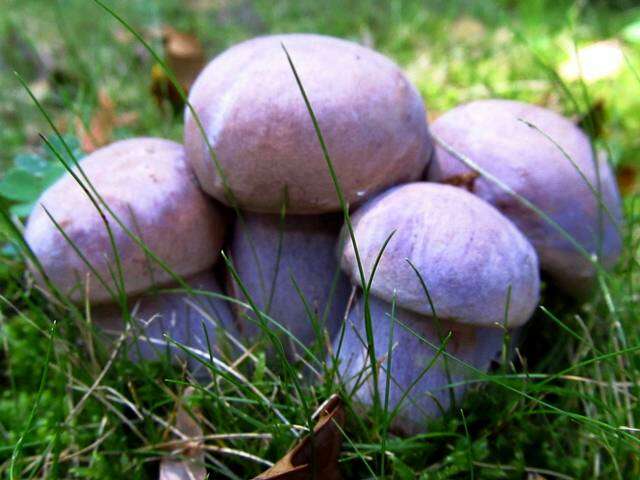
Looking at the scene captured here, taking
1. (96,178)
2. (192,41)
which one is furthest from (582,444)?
(192,41)

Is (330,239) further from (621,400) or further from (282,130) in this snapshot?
(621,400)

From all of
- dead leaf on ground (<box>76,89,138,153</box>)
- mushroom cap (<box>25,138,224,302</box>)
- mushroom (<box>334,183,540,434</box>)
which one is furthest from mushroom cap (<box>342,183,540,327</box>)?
dead leaf on ground (<box>76,89,138,153</box>)

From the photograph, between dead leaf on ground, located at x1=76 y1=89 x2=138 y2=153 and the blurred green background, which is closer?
dead leaf on ground, located at x1=76 y1=89 x2=138 y2=153

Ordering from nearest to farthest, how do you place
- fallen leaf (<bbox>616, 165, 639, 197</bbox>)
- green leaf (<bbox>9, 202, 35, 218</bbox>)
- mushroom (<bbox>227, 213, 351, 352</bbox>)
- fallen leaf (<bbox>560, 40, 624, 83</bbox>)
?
mushroom (<bbox>227, 213, 351, 352</bbox>)
green leaf (<bbox>9, 202, 35, 218</bbox>)
fallen leaf (<bbox>616, 165, 639, 197</bbox>)
fallen leaf (<bbox>560, 40, 624, 83</bbox>)

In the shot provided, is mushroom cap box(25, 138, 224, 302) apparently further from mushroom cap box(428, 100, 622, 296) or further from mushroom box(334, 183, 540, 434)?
mushroom cap box(428, 100, 622, 296)

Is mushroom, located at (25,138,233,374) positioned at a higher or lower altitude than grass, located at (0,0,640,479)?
higher

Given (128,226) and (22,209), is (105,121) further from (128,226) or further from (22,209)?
(128,226)
